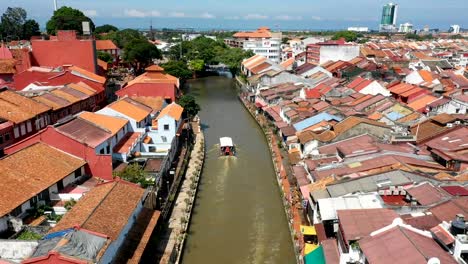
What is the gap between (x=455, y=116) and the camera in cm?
2650

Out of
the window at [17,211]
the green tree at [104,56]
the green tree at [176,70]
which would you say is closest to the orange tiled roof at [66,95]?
the window at [17,211]

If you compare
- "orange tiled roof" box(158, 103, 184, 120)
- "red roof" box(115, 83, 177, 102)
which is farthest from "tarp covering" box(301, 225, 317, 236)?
"red roof" box(115, 83, 177, 102)

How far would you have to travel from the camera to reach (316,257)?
47.7ft

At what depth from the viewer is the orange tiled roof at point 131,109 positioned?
25.5 metres

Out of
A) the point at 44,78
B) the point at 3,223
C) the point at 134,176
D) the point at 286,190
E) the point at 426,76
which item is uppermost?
the point at 44,78

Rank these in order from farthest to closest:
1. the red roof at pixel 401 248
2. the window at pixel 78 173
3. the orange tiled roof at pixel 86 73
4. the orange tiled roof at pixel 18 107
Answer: the orange tiled roof at pixel 86 73, the orange tiled roof at pixel 18 107, the window at pixel 78 173, the red roof at pixel 401 248

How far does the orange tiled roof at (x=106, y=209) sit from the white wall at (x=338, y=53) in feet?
155

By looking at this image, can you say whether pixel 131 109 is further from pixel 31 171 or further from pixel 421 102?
pixel 421 102

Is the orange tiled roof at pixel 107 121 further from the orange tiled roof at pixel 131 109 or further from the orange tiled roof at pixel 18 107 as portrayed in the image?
the orange tiled roof at pixel 18 107

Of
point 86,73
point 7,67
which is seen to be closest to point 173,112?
point 86,73

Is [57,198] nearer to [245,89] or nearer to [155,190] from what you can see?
[155,190]

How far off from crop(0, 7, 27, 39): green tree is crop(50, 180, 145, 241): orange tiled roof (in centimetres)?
6510

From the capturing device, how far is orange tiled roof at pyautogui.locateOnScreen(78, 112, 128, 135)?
2246 centimetres

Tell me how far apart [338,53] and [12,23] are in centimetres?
5717
